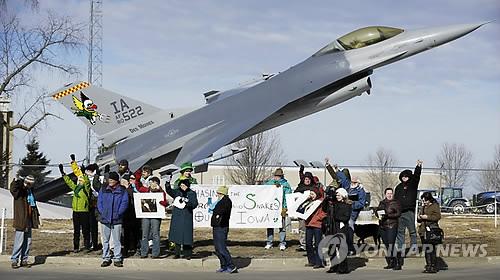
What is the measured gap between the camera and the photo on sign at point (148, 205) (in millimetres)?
13828

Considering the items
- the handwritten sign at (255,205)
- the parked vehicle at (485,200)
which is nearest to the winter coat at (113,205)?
the handwritten sign at (255,205)

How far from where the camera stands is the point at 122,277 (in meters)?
11.7

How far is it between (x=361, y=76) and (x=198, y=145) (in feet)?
16.6

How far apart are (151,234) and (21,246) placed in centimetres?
251

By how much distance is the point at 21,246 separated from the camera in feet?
42.7

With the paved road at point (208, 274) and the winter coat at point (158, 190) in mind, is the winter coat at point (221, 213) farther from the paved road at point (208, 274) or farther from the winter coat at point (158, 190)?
the winter coat at point (158, 190)

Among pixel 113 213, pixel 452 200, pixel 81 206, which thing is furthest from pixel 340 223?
pixel 452 200

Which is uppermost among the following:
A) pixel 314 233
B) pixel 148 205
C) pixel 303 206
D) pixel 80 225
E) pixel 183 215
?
pixel 148 205

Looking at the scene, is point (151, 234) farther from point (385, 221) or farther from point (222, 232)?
point (385, 221)

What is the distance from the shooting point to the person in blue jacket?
1316 cm

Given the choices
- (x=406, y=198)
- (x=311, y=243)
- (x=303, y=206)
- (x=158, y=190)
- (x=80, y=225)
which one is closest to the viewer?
(x=311, y=243)

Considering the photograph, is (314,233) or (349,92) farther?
(349,92)

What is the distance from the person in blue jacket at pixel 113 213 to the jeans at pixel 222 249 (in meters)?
1.98

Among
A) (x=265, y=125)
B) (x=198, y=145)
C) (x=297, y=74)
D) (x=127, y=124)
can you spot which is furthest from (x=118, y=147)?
(x=297, y=74)
